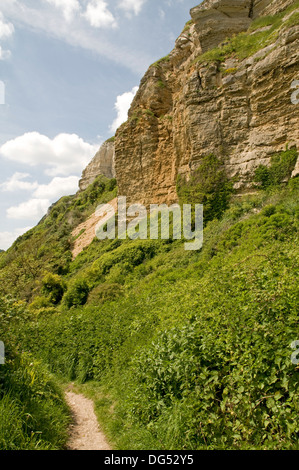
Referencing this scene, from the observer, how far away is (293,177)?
13.5 metres

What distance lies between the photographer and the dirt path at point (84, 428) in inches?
175

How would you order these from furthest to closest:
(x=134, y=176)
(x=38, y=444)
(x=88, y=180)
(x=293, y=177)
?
(x=88, y=180), (x=134, y=176), (x=293, y=177), (x=38, y=444)

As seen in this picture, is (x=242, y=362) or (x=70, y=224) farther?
(x=70, y=224)

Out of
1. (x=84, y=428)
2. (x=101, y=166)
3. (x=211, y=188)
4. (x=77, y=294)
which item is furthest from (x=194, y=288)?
(x=101, y=166)

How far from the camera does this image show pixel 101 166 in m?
56.9

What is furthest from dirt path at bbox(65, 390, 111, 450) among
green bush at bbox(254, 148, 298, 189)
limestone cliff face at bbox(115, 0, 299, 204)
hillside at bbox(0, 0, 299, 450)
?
limestone cliff face at bbox(115, 0, 299, 204)

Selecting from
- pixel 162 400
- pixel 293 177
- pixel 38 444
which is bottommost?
pixel 38 444

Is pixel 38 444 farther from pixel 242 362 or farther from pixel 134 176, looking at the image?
pixel 134 176

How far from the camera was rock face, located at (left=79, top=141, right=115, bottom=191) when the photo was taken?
56750 millimetres

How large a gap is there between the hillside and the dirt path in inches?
7.1

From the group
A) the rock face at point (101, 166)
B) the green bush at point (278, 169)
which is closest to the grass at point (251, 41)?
the green bush at point (278, 169)

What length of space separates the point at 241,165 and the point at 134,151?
35.1 ft

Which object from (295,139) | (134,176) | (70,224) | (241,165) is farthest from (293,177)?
(70,224)

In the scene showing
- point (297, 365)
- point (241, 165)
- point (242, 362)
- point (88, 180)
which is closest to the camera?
point (297, 365)
